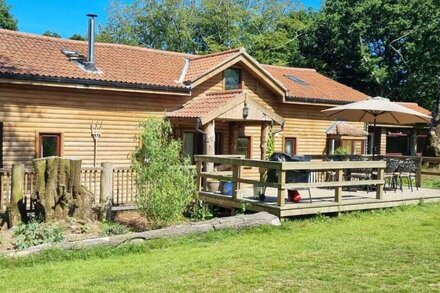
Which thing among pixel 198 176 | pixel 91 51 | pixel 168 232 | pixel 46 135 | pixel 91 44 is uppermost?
pixel 91 44

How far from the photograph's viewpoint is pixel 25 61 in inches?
575

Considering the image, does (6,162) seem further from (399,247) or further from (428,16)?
(428,16)

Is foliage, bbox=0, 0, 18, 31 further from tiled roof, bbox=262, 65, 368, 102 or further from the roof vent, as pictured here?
the roof vent

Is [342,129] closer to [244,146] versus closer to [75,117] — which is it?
[244,146]

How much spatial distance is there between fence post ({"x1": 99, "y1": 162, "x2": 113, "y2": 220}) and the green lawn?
3.51 m

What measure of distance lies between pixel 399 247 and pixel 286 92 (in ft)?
37.3

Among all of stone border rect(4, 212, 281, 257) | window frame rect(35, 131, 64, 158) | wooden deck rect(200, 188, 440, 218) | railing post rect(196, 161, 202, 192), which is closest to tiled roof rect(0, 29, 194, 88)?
window frame rect(35, 131, 64, 158)

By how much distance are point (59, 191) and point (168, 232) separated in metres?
2.90

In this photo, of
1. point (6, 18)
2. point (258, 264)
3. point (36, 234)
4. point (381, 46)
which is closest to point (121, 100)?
point (36, 234)

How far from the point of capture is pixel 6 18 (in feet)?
151

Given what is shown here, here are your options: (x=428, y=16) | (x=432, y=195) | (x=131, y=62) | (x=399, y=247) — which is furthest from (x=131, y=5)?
(x=399, y=247)

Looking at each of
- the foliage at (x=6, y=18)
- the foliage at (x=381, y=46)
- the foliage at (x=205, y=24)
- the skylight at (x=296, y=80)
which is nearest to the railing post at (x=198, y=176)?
the skylight at (x=296, y=80)

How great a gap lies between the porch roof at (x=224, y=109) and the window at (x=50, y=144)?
11.8 ft

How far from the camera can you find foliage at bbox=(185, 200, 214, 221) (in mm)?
11919
